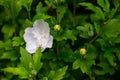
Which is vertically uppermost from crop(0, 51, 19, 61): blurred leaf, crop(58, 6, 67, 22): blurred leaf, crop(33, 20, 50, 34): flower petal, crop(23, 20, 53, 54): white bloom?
crop(58, 6, 67, 22): blurred leaf

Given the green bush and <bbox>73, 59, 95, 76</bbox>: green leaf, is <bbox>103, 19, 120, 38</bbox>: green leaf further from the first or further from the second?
<bbox>73, 59, 95, 76</bbox>: green leaf

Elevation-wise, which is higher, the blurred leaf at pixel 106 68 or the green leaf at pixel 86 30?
the green leaf at pixel 86 30

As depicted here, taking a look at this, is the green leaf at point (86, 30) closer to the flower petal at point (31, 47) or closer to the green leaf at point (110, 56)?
the green leaf at point (110, 56)

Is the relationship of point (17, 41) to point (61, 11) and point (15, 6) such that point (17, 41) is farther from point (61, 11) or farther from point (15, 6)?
point (61, 11)

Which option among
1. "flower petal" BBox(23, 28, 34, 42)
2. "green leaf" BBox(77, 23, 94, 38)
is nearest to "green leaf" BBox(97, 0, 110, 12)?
"green leaf" BBox(77, 23, 94, 38)

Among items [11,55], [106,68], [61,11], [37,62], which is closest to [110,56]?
[106,68]

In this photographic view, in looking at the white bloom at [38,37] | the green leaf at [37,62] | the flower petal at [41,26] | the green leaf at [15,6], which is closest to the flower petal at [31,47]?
the white bloom at [38,37]

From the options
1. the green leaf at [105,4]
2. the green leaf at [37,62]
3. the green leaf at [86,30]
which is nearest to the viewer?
the green leaf at [37,62]

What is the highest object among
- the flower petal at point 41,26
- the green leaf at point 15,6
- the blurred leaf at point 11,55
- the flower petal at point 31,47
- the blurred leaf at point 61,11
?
the green leaf at point 15,6
